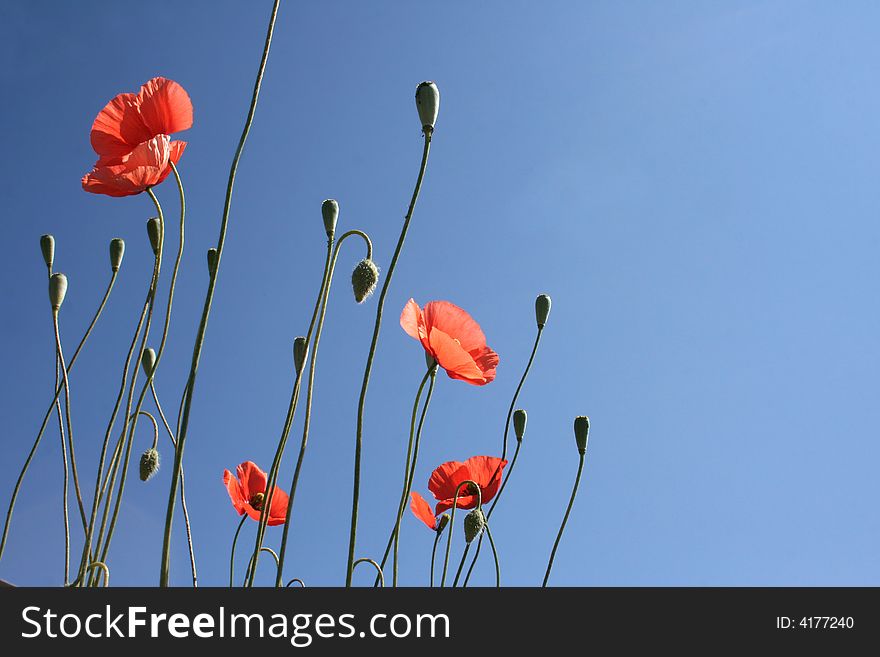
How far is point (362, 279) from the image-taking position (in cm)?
128

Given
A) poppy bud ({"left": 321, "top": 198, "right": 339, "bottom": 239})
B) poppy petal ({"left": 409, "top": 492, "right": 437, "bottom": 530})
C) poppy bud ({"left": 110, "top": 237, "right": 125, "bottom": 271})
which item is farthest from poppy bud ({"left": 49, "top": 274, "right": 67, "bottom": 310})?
poppy petal ({"left": 409, "top": 492, "right": 437, "bottom": 530})

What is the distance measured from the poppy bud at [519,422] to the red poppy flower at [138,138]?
3.22 ft

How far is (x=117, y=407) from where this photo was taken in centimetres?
134

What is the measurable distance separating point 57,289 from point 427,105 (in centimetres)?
85

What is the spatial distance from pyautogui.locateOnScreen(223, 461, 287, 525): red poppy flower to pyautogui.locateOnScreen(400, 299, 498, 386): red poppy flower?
0.48 m

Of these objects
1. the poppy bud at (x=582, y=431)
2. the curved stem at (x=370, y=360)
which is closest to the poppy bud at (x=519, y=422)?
the poppy bud at (x=582, y=431)

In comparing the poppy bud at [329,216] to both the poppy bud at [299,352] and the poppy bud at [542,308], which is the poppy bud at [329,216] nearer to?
the poppy bud at [299,352]

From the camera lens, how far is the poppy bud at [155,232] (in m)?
1.22

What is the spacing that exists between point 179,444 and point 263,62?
447 mm

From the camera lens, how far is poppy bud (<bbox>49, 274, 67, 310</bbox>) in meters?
1.51
